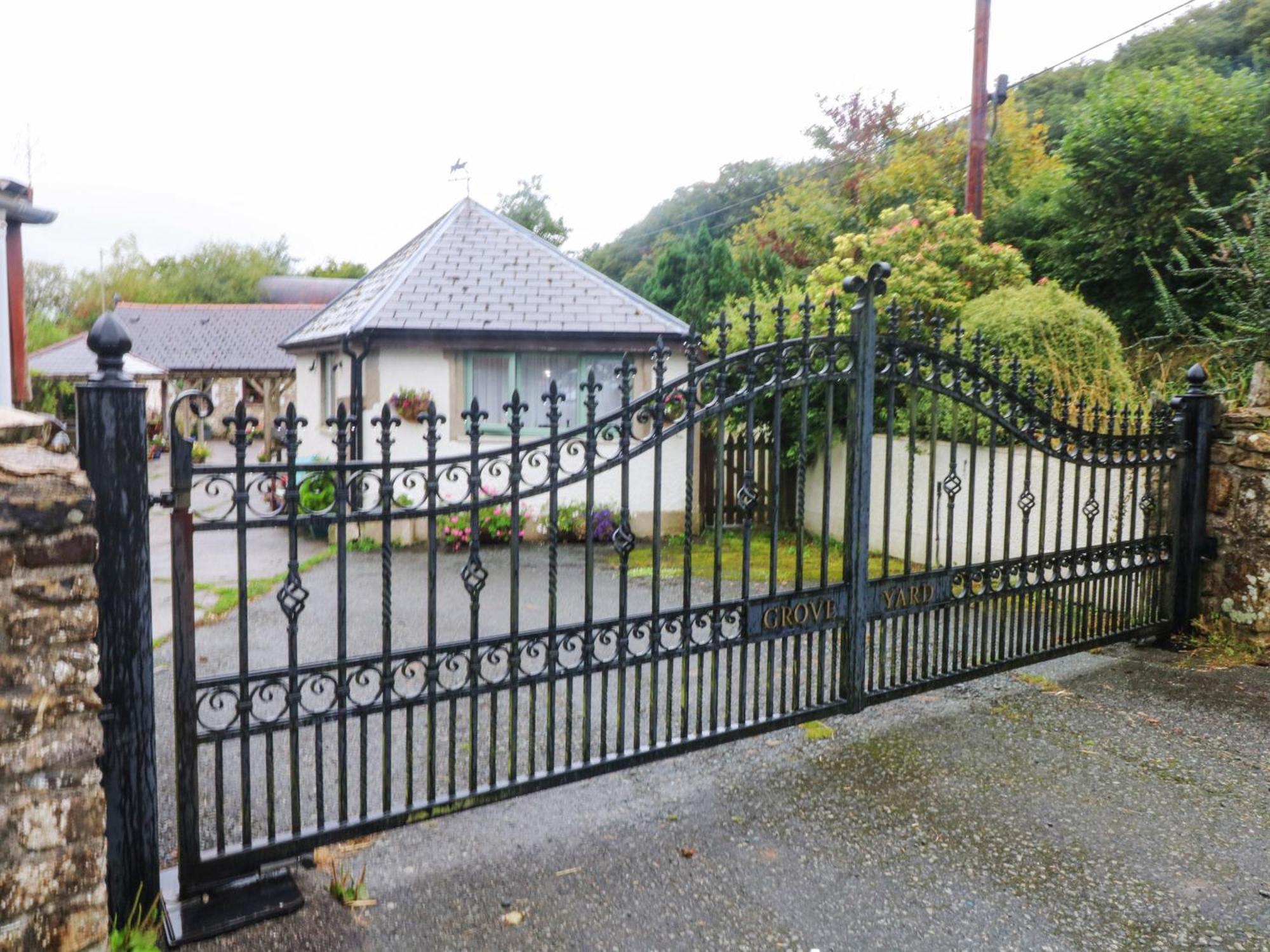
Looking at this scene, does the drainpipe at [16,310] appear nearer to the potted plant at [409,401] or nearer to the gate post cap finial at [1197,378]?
the potted plant at [409,401]

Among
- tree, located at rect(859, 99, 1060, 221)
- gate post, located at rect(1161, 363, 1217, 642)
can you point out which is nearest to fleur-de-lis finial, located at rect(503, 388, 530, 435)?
gate post, located at rect(1161, 363, 1217, 642)

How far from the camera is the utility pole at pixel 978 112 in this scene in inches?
553

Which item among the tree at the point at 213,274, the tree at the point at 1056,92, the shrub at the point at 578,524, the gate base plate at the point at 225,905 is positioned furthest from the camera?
the tree at the point at 213,274

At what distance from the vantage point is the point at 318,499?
396 inches

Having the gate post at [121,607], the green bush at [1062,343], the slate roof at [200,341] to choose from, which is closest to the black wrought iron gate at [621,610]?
the gate post at [121,607]

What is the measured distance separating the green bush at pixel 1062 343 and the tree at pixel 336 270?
56.9 metres

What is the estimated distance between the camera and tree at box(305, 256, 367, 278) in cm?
6100

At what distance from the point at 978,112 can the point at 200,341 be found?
26.7 metres

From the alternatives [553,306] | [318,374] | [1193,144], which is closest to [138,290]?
[318,374]

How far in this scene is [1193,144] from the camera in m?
12.0

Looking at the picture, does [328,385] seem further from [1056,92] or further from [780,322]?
[1056,92]

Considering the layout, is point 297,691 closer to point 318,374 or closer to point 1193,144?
point 318,374

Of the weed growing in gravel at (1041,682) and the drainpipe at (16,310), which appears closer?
the weed growing in gravel at (1041,682)

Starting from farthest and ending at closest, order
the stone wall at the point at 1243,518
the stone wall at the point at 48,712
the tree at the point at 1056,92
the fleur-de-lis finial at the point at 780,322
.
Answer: the tree at the point at 1056,92, the stone wall at the point at 1243,518, the fleur-de-lis finial at the point at 780,322, the stone wall at the point at 48,712
